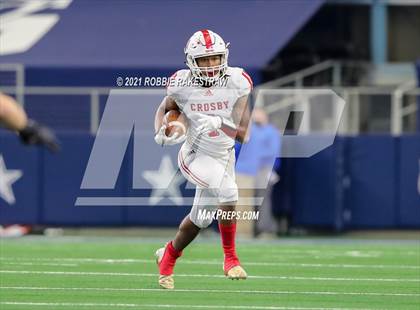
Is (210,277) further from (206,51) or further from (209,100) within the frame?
(206,51)

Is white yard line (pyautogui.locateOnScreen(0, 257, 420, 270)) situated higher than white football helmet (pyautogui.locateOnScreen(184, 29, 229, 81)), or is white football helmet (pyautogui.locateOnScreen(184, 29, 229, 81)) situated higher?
white football helmet (pyautogui.locateOnScreen(184, 29, 229, 81))

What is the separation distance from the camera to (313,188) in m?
16.7

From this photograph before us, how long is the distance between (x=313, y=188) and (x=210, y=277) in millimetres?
6415

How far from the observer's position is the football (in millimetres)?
9109

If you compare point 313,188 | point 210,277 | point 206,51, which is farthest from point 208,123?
point 313,188

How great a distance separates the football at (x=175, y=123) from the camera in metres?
9.11

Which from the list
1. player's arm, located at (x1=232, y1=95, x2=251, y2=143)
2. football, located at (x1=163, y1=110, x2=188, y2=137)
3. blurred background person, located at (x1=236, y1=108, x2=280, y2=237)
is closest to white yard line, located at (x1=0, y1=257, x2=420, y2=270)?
player's arm, located at (x1=232, y1=95, x2=251, y2=143)

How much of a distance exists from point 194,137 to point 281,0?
9.50 meters

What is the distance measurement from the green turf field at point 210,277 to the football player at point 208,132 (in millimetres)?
368

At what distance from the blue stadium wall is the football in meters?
7.10

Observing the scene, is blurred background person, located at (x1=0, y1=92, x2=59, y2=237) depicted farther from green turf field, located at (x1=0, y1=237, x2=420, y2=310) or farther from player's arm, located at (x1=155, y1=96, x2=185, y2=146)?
player's arm, located at (x1=155, y1=96, x2=185, y2=146)

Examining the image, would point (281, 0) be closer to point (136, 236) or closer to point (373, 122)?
point (373, 122)

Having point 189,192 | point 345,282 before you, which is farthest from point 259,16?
point 345,282

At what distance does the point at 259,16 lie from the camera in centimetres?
1848
